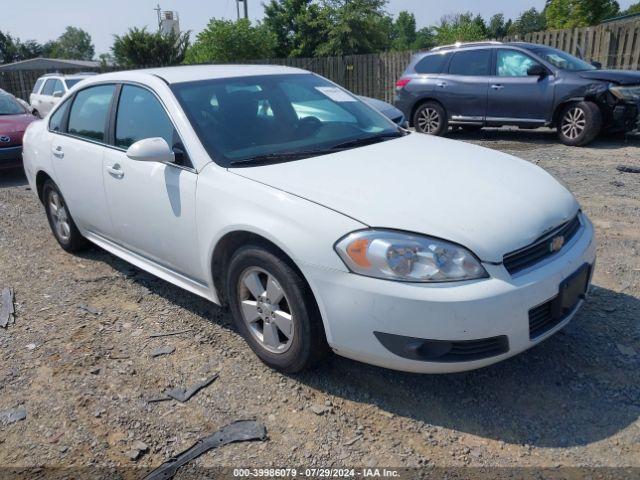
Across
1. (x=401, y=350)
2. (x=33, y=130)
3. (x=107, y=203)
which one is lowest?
(x=401, y=350)

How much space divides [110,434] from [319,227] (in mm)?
1455

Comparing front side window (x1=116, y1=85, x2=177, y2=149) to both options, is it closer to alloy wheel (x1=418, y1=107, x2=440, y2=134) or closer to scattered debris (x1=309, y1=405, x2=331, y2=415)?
scattered debris (x1=309, y1=405, x2=331, y2=415)

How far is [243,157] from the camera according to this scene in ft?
10.8

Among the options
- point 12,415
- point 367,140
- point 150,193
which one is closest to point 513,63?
point 367,140

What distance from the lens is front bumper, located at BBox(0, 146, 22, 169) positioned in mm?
8844

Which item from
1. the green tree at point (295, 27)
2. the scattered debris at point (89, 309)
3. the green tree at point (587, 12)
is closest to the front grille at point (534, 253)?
the scattered debris at point (89, 309)

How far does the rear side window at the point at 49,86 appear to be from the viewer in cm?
1388

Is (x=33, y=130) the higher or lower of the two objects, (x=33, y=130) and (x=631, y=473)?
the higher

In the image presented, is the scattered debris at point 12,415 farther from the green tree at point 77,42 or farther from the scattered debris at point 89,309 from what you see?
the green tree at point 77,42

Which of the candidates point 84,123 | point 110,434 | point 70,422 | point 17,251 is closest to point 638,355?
point 110,434

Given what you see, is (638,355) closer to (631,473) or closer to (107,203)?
(631,473)

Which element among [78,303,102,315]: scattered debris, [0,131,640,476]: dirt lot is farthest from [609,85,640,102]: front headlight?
[78,303,102,315]: scattered debris

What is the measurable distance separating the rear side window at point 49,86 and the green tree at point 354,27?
20517 millimetres

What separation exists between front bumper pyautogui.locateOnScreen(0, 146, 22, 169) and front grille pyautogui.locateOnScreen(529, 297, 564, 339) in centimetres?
876
